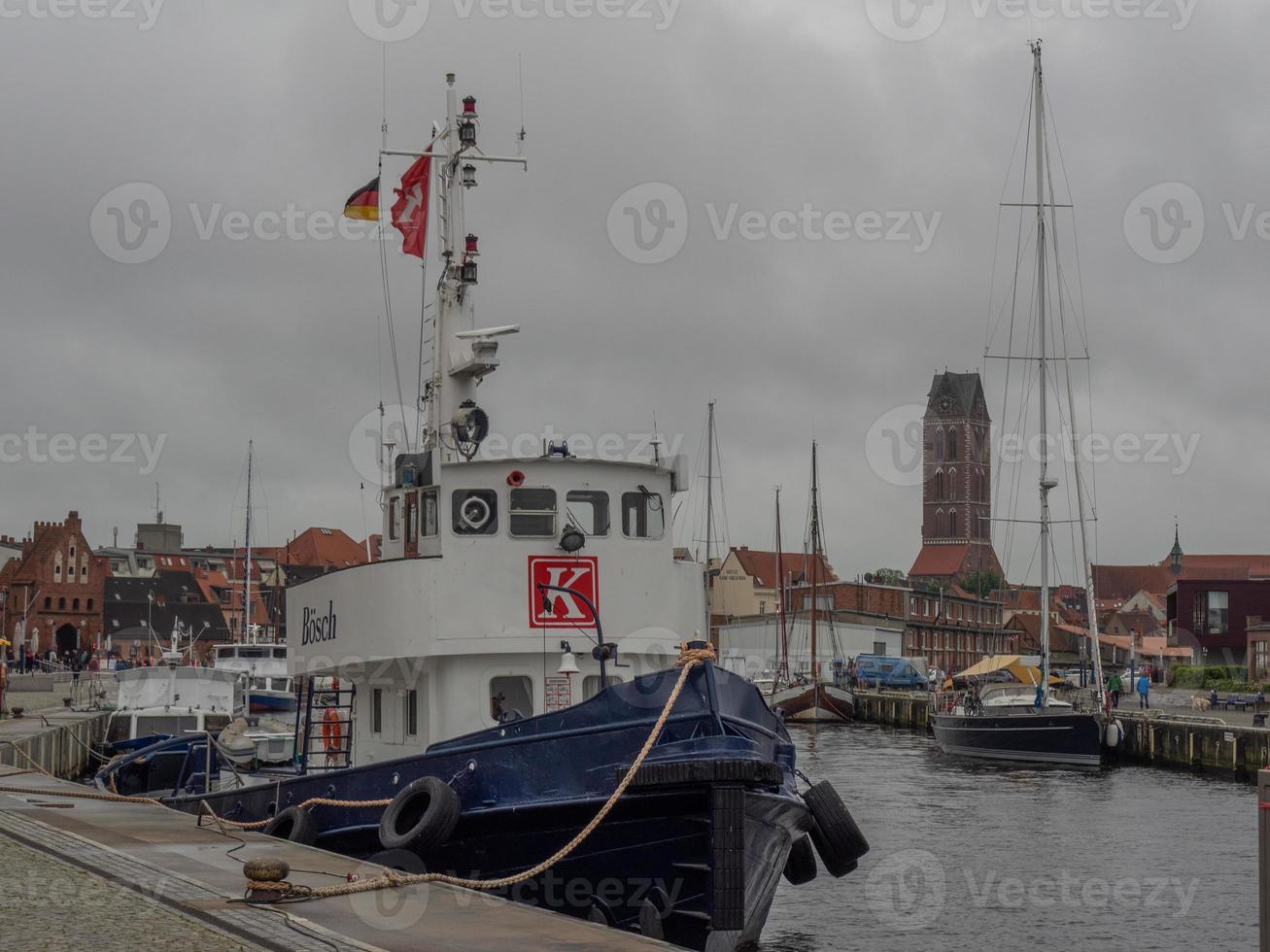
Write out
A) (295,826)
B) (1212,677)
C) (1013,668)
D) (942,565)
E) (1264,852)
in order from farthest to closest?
(942,565)
(1212,677)
(1013,668)
(295,826)
(1264,852)

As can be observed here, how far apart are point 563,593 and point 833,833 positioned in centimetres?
402

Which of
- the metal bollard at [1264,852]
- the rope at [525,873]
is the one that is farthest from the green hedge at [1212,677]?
the metal bollard at [1264,852]

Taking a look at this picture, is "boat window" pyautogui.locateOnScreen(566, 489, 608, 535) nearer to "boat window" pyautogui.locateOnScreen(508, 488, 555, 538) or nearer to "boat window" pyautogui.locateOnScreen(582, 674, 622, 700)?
"boat window" pyautogui.locateOnScreen(508, 488, 555, 538)

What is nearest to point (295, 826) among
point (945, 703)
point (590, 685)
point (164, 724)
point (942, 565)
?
point (590, 685)

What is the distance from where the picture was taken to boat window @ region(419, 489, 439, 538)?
16.6m

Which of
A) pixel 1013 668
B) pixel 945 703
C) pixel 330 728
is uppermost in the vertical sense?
pixel 330 728

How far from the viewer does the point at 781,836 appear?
48.2ft

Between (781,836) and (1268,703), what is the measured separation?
137 ft

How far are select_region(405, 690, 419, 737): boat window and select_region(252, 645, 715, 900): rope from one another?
10.5 feet

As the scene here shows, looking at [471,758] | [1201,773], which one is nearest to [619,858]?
[471,758]

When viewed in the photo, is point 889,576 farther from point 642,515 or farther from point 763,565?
point 642,515

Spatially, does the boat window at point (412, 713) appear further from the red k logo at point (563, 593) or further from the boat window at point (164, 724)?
the boat window at point (164, 724)

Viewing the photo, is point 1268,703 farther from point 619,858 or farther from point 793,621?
point 793,621

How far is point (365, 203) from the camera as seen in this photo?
20.6m
